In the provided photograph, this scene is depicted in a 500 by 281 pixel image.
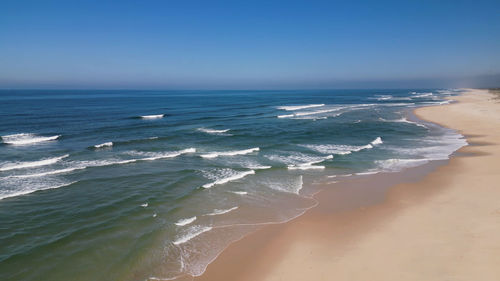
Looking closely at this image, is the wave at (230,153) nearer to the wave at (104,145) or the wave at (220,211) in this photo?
the wave at (104,145)

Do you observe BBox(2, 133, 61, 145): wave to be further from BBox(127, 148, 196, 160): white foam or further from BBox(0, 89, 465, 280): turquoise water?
BBox(127, 148, 196, 160): white foam

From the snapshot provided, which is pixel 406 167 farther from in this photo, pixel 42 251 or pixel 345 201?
pixel 42 251

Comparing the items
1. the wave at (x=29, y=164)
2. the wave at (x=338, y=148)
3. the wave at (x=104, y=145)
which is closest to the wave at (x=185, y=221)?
the wave at (x=29, y=164)

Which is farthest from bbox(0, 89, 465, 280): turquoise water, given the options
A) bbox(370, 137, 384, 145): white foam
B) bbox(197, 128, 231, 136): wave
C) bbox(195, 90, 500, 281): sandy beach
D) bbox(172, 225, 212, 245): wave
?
bbox(195, 90, 500, 281): sandy beach

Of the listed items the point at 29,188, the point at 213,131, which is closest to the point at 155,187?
the point at 29,188

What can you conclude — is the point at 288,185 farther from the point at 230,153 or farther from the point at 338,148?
the point at 338,148

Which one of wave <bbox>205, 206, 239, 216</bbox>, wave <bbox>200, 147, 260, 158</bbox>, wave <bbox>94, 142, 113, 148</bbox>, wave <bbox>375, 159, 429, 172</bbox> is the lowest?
wave <bbox>205, 206, 239, 216</bbox>

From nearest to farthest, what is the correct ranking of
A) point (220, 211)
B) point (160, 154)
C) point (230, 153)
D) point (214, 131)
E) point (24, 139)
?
point (220, 211) → point (160, 154) → point (230, 153) → point (24, 139) → point (214, 131)
